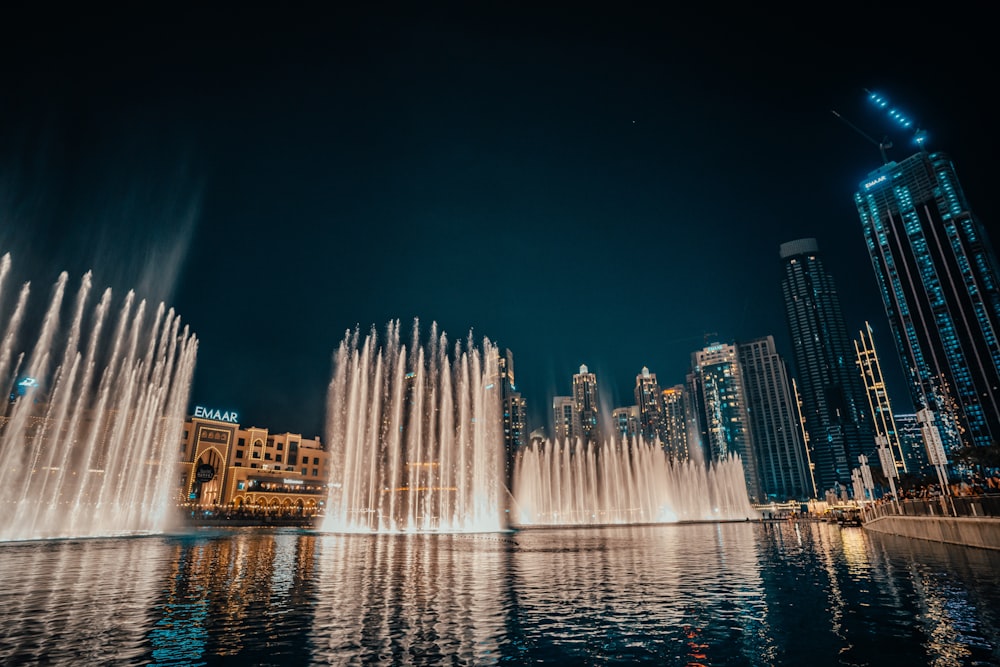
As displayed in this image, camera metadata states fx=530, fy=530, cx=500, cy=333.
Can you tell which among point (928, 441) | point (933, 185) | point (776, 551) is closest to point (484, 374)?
point (776, 551)

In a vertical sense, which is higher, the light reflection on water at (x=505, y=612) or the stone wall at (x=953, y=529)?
the stone wall at (x=953, y=529)

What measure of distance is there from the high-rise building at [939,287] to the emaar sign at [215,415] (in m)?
181

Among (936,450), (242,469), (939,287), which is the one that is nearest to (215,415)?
(242,469)

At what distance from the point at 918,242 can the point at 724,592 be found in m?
213

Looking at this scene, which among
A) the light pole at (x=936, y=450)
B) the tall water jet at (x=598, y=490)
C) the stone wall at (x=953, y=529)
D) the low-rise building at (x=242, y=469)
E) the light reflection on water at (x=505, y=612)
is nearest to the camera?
the light reflection on water at (x=505, y=612)

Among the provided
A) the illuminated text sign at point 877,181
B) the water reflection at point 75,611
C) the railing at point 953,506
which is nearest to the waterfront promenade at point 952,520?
the railing at point 953,506

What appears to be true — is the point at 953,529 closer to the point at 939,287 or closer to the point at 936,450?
the point at 936,450

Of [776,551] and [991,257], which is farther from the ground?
[991,257]

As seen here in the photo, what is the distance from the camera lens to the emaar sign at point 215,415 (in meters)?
114

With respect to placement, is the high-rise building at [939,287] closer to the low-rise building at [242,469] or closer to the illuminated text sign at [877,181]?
the illuminated text sign at [877,181]

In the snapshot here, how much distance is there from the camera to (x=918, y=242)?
178 meters

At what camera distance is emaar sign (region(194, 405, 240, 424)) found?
114 meters

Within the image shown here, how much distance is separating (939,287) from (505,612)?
211 m

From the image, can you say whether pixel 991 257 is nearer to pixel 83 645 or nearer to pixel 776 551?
pixel 776 551
